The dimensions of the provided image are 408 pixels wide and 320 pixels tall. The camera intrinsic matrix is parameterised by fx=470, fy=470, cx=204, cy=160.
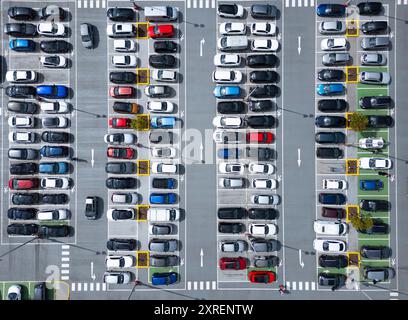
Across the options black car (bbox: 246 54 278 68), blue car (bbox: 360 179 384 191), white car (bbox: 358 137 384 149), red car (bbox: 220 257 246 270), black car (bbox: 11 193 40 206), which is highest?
black car (bbox: 246 54 278 68)

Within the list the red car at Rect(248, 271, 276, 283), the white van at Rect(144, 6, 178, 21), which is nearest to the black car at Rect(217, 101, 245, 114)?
the white van at Rect(144, 6, 178, 21)

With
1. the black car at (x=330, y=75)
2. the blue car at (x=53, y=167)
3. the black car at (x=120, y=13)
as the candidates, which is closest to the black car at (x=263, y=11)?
the black car at (x=330, y=75)

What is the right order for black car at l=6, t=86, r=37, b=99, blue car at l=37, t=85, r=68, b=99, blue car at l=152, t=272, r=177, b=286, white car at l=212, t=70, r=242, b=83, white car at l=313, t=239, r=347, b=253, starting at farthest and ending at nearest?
black car at l=6, t=86, r=37, b=99, blue car at l=37, t=85, r=68, b=99, blue car at l=152, t=272, r=177, b=286, white car at l=212, t=70, r=242, b=83, white car at l=313, t=239, r=347, b=253

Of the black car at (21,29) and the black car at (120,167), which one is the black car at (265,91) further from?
the black car at (21,29)

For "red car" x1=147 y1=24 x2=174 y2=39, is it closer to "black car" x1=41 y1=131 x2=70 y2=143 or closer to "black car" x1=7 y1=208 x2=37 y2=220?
"black car" x1=41 y1=131 x2=70 y2=143

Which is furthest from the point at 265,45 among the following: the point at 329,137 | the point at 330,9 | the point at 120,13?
the point at 120,13

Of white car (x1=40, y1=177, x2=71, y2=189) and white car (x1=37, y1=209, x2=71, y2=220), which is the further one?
white car (x1=40, y1=177, x2=71, y2=189)
